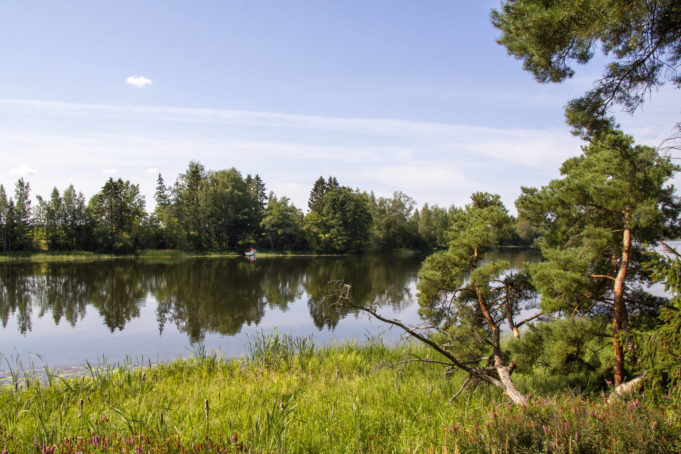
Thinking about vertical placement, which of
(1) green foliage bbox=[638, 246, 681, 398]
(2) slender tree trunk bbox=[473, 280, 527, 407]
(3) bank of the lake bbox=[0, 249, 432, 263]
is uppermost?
(1) green foliage bbox=[638, 246, 681, 398]

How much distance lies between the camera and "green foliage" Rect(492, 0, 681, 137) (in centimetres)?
434

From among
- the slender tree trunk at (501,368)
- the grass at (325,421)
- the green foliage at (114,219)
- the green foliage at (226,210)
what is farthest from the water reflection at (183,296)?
the green foliage at (226,210)

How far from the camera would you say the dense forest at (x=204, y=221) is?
51.8 m

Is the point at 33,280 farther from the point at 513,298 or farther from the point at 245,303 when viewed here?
the point at 513,298

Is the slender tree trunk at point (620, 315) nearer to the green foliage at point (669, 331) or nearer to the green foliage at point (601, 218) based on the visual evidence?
the green foliage at point (601, 218)

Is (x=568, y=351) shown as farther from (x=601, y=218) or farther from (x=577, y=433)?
(x=577, y=433)

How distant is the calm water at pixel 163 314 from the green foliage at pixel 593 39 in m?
4.57

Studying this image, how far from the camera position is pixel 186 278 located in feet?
96.6

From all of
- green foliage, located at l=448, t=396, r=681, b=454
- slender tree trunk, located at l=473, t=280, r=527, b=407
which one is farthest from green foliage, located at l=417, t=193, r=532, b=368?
green foliage, located at l=448, t=396, r=681, b=454

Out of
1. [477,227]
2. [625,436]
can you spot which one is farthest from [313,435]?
[477,227]

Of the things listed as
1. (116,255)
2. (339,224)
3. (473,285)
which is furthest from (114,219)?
(473,285)

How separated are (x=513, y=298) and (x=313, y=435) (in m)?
3.83

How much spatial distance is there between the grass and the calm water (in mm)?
1986

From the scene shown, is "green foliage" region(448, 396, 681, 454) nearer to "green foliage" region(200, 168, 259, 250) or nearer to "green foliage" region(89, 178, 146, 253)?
"green foliage" region(89, 178, 146, 253)
